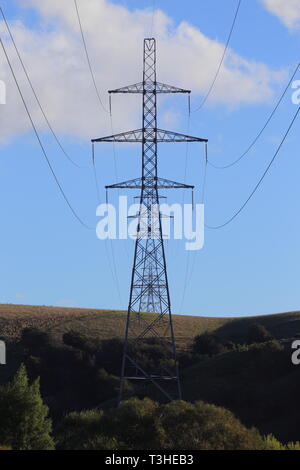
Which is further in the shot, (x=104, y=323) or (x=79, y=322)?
(x=104, y=323)

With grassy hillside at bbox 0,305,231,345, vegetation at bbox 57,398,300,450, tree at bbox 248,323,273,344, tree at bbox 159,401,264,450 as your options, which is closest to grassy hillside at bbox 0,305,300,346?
grassy hillside at bbox 0,305,231,345

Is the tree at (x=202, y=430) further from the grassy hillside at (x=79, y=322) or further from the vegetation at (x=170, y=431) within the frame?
the grassy hillside at (x=79, y=322)

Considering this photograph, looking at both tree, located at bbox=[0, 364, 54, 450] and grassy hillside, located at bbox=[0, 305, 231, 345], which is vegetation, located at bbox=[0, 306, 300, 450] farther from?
grassy hillside, located at bbox=[0, 305, 231, 345]

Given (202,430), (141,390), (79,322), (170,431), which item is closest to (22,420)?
(170,431)

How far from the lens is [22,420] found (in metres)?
59.3

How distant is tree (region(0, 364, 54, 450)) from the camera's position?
57.2 m

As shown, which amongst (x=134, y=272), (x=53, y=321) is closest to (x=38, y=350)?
(x=53, y=321)

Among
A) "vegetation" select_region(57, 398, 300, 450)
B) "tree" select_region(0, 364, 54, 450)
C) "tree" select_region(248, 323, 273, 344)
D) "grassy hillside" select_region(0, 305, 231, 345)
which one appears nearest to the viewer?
"vegetation" select_region(57, 398, 300, 450)

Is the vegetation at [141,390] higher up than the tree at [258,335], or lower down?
lower down

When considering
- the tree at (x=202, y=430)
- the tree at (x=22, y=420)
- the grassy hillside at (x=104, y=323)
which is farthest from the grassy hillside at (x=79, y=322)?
the tree at (x=202, y=430)

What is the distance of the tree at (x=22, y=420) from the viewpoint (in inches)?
2251

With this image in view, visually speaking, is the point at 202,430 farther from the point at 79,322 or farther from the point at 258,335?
the point at 79,322

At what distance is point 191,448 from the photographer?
147 feet

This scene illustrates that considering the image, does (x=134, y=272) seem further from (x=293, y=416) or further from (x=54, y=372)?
(x=54, y=372)
